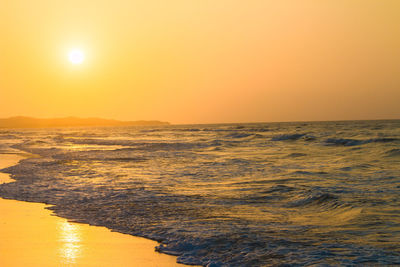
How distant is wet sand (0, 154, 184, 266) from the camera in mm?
5766

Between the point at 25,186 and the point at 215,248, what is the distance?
8.70 m

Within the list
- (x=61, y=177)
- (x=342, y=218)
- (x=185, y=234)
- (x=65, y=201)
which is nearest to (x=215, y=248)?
(x=185, y=234)

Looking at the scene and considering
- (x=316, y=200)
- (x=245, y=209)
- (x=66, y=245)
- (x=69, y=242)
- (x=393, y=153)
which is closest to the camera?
(x=66, y=245)

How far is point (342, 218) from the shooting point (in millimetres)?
8180

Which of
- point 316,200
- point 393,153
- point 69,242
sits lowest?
point 69,242

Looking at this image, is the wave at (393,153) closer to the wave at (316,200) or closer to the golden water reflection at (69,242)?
the wave at (316,200)

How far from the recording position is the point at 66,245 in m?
6.54

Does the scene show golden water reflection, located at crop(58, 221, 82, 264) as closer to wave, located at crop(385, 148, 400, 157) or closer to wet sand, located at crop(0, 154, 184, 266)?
wet sand, located at crop(0, 154, 184, 266)

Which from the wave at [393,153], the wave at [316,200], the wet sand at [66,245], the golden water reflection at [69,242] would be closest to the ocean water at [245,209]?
the wave at [316,200]

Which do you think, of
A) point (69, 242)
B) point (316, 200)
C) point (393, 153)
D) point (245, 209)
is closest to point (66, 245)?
point (69, 242)

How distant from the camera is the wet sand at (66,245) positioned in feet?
18.9

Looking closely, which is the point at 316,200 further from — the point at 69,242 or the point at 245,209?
the point at 69,242

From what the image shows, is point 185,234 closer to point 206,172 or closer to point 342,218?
point 342,218

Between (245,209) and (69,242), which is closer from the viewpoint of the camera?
(69,242)
